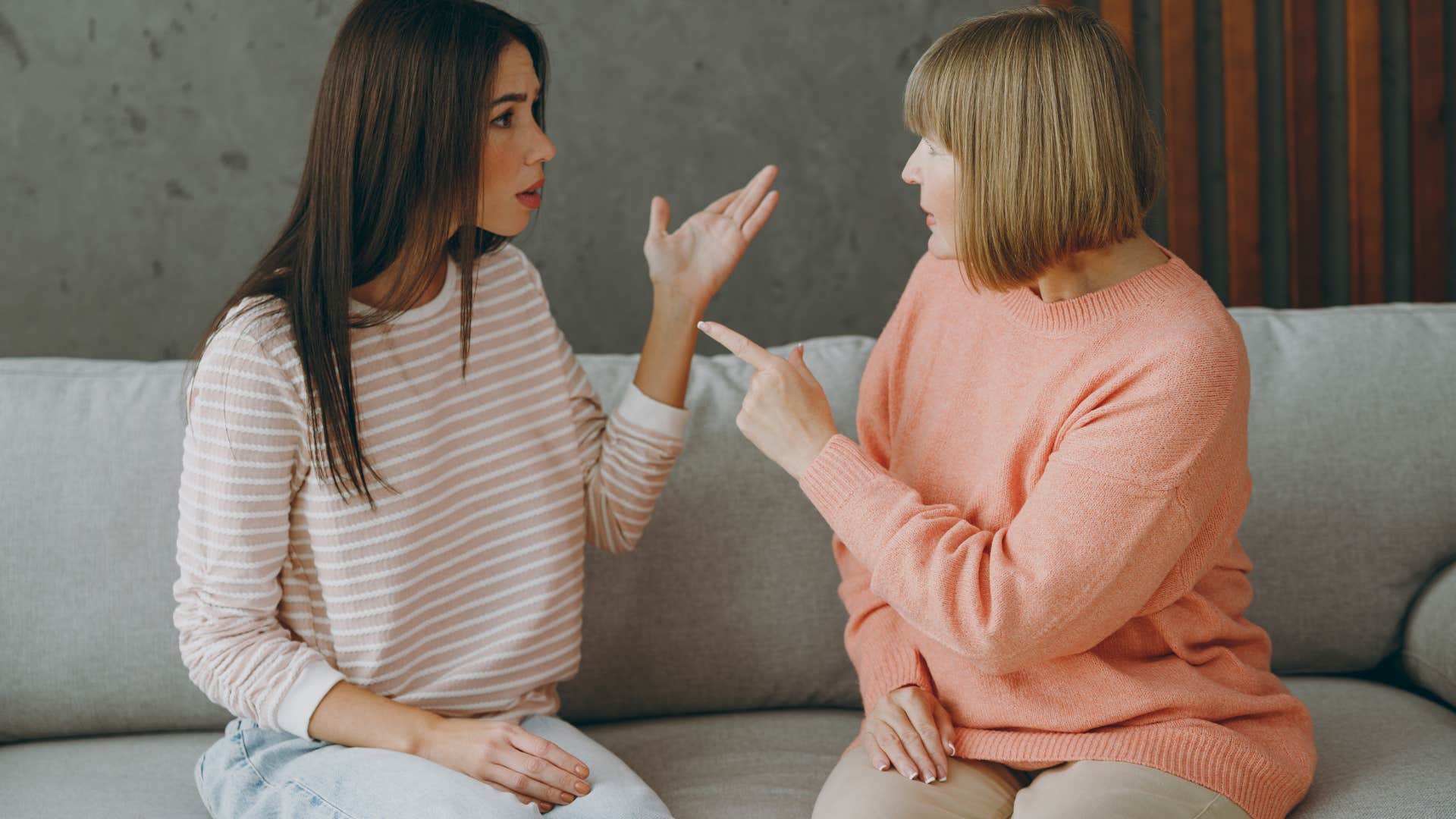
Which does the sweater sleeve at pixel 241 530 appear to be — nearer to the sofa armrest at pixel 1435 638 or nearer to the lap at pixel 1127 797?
the lap at pixel 1127 797

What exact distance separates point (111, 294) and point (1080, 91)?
1535 mm

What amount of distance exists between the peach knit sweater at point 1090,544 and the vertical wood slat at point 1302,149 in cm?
93

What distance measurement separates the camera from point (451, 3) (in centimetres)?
121

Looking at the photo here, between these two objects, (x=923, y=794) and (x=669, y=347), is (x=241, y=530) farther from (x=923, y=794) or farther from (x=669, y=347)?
(x=923, y=794)

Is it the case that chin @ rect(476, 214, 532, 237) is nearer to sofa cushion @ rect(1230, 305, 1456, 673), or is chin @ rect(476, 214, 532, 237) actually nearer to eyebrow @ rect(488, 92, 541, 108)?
eyebrow @ rect(488, 92, 541, 108)

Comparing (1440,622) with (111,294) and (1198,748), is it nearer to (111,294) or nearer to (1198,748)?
(1198,748)

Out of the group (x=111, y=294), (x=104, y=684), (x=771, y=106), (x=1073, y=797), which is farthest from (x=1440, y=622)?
(x=111, y=294)

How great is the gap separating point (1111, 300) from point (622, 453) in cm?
60

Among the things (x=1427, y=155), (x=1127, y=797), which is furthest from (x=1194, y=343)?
(x=1427, y=155)

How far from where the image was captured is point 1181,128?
1.88 metres

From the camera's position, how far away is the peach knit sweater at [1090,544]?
1046mm

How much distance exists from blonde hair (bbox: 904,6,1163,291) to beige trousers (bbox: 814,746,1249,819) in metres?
0.49

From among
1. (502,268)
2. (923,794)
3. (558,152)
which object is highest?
(558,152)

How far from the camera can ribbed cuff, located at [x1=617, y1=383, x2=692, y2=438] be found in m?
1.39
